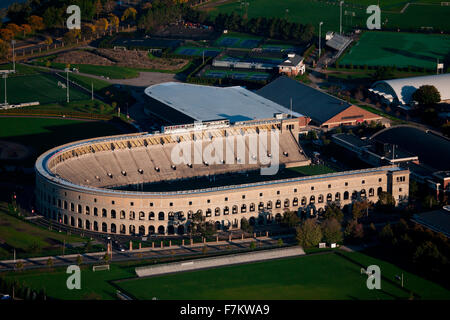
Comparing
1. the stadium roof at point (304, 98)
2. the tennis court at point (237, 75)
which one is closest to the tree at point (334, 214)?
the stadium roof at point (304, 98)

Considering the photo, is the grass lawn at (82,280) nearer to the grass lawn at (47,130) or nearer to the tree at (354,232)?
the tree at (354,232)

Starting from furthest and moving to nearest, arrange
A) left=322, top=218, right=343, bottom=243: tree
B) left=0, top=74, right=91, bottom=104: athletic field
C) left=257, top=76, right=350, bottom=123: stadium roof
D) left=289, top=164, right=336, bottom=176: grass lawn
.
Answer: left=0, top=74, right=91, bottom=104: athletic field < left=257, top=76, right=350, bottom=123: stadium roof < left=289, top=164, right=336, bottom=176: grass lawn < left=322, top=218, right=343, bottom=243: tree

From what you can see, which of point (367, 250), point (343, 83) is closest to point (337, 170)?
point (367, 250)

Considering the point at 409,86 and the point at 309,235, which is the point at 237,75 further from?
the point at 309,235

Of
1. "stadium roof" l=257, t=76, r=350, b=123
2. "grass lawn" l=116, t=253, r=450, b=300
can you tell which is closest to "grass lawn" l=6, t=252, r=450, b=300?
"grass lawn" l=116, t=253, r=450, b=300

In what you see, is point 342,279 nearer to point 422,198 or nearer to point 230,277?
point 230,277

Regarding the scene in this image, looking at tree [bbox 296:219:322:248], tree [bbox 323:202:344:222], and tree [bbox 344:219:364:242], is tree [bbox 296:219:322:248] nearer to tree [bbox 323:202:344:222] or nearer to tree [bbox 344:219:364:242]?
tree [bbox 344:219:364:242]
